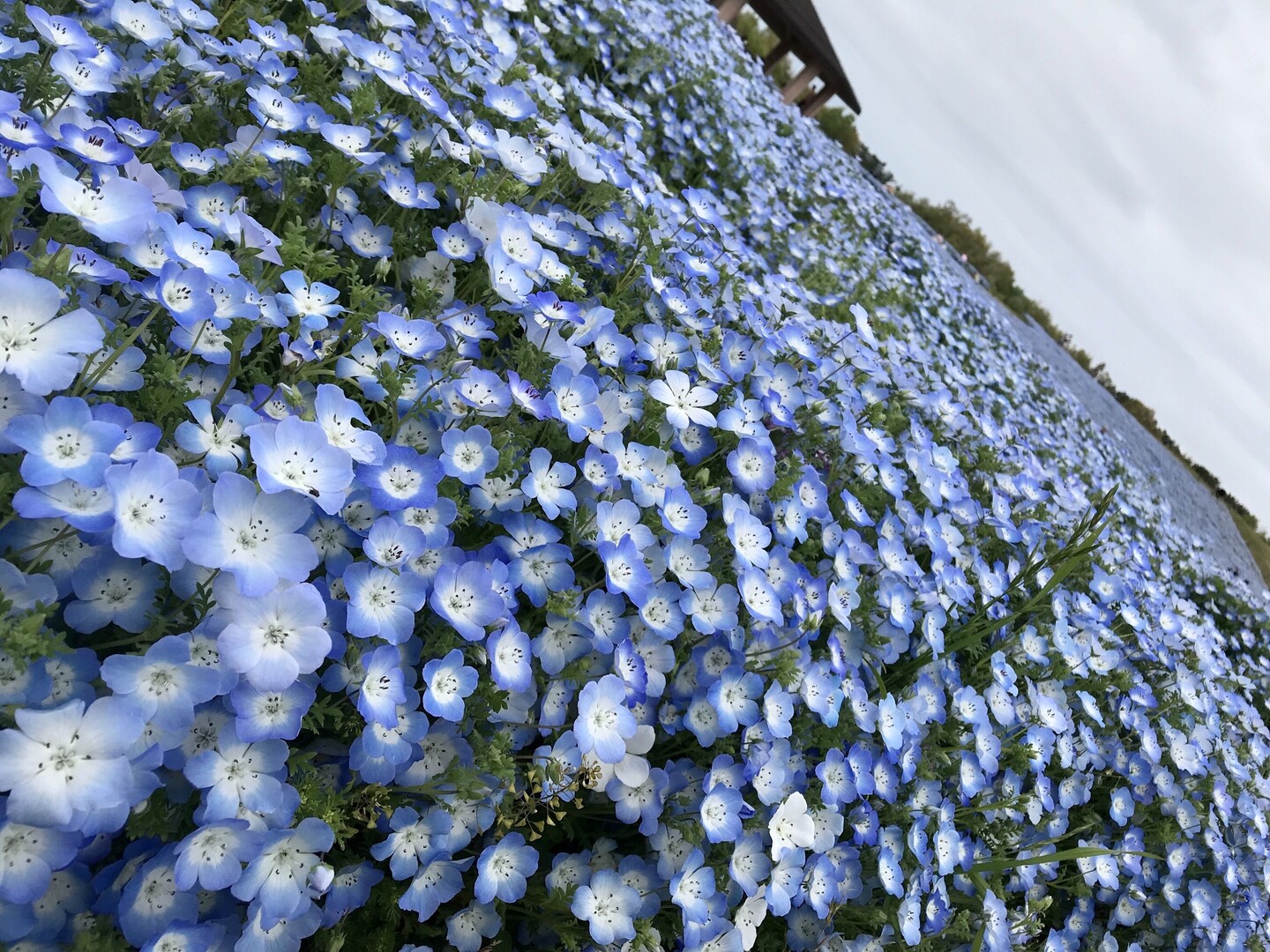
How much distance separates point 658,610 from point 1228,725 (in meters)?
3.01

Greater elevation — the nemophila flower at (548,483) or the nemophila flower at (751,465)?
the nemophila flower at (751,465)

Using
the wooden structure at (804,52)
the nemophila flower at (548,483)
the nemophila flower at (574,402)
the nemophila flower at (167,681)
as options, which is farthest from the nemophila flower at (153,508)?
the wooden structure at (804,52)

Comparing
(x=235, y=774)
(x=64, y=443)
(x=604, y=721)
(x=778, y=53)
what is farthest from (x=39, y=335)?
(x=778, y=53)

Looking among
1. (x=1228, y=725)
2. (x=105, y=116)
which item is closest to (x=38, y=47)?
(x=105, y=116)

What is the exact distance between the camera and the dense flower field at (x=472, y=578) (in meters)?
0.95

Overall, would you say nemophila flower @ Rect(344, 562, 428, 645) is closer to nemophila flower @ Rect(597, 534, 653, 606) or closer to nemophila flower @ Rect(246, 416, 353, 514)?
nemophila flower @ Rect(246, 416, 353, 514)

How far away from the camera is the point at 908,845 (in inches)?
69.1

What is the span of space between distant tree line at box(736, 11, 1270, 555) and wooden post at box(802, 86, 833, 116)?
0.27m

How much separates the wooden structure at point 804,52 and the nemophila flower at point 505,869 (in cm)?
1370

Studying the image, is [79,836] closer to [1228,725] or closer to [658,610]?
[658,610]

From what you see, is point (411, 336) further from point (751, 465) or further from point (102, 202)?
point (751, 465)

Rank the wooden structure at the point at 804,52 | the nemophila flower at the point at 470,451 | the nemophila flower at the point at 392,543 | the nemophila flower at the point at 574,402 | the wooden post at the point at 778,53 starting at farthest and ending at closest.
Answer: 1. the wooden post at the point at 778,53
2. the wooden structure at the point at 804,52
3. the nemophila flower at the point at 574,402
4. the nemophila flower at the point at 470,451
5. the nemophila flower at the point at 392,543

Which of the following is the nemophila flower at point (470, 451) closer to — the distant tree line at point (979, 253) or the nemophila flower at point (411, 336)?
the nemophila flower at point (411, 336)

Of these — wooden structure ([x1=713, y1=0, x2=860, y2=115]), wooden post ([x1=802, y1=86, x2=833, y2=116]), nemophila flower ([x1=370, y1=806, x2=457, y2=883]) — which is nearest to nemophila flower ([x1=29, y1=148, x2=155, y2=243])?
nemophila flower ([x1=370, y1=806, x2=457, y2=883])
